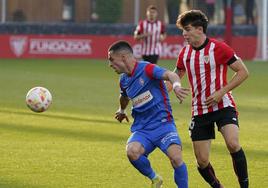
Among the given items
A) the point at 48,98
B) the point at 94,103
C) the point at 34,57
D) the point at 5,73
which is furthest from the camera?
the point at 34,57

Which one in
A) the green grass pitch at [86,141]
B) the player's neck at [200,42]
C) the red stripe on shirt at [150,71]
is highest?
the player's neck at [200,42]

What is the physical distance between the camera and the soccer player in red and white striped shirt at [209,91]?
9.41 m

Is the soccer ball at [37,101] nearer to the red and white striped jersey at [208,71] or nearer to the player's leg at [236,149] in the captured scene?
the red and white striped jersey at [208,71]

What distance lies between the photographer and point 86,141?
14.4 m

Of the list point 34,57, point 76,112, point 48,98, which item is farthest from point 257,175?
point 34,57

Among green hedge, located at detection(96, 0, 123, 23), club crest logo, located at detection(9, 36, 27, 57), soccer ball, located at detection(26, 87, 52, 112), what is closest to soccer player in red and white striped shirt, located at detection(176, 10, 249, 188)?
soccer ball, located at detection(26, 87, 52, 112)

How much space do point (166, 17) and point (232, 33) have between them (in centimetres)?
355

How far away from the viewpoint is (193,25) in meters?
9.36

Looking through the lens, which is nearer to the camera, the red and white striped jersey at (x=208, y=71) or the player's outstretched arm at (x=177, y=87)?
the player's outstretched arm at (x=177, y=87)

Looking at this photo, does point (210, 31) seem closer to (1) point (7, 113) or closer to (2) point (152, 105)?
(1) point (7, 113)

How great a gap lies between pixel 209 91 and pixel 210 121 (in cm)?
31

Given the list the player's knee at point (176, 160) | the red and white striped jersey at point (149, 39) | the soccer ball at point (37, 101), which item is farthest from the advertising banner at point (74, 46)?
the player's knee at point (176, 160)

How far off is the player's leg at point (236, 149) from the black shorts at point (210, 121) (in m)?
0.08

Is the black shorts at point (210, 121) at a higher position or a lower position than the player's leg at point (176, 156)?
higher
